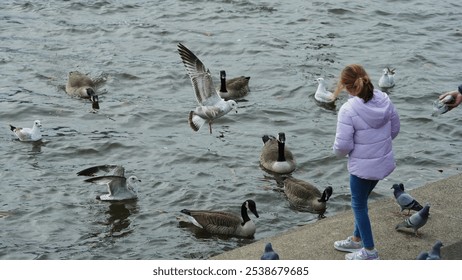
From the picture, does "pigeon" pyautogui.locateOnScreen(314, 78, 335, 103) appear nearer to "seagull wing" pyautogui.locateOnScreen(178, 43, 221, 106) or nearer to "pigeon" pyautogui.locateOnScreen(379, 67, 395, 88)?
"pigeon" pyautogui.locateOnScreen(379, 67, 395, 88)

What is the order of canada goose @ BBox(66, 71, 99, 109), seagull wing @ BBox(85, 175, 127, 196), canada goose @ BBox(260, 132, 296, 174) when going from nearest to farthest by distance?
seagull wing @ BBox(85, 175, 127, 196) → canada goose @ BBox(260, 132, 296, 174) → canada goose @ BBox(66, 71, 99, 109)

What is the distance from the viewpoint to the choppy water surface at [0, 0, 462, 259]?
1187 centimetres

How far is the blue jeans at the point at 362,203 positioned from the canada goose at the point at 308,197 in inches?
164

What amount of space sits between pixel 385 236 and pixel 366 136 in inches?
65.2

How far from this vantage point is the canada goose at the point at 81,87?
16609mm

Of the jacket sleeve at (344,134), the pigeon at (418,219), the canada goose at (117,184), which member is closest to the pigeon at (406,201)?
the pigeon at (418,219)

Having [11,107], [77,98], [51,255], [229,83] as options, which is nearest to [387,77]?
[229,83]

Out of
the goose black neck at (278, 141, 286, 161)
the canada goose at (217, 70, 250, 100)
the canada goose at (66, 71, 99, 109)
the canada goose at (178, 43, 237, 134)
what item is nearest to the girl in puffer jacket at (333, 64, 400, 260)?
the goose black neck at (278, 141, 286, 161)

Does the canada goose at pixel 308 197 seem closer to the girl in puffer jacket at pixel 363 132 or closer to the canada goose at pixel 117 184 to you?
the canada goose at pixel 117 184

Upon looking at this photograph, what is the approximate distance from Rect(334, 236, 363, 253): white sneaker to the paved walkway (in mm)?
63

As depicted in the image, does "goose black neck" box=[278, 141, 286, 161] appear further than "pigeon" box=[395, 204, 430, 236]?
Yes

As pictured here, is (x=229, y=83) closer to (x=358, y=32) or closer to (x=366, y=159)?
(x=358, y=32)

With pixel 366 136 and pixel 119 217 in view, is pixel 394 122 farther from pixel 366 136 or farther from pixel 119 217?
pixel 119 217

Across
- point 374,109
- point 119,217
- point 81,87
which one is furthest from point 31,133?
point 374,109
